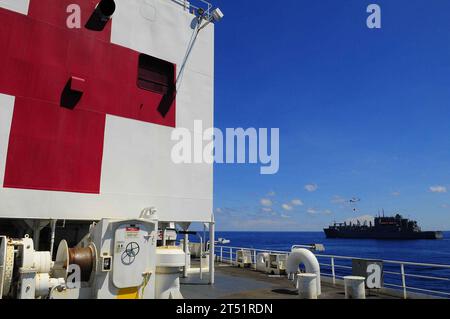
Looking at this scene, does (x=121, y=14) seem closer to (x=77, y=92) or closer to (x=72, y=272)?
(x=77, y=92)

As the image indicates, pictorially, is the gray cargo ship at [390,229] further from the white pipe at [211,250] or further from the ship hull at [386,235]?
the white pipe at [211,250]

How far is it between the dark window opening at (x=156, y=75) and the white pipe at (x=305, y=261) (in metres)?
6.77

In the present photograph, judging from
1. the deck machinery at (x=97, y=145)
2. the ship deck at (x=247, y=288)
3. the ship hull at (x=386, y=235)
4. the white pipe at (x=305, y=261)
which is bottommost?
the ship hull at (x=386, y=235)

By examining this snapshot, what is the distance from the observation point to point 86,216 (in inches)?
349

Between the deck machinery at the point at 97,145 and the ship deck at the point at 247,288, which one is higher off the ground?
the deck machinery at the point at 97,145

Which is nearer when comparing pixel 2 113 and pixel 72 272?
pixel 72 272

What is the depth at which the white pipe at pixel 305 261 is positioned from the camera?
10023 millimetres

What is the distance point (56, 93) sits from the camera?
28.8 feet

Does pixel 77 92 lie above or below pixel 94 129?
above

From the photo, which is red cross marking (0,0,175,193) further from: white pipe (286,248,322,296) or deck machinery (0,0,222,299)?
white pipe (286,248,322,296)

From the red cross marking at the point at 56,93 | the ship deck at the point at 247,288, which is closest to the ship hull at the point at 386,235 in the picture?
the ship deck at the point at 247,288

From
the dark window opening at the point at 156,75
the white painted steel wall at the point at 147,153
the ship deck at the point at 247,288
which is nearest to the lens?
the white painted steel wall at the point at 147,153

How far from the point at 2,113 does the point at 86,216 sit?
3210 mm
